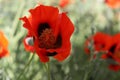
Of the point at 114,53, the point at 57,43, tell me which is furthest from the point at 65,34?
the point at 114,53


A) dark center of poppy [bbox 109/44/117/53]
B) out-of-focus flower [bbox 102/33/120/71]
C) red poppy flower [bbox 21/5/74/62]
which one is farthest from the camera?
dark center of poppy [bbox 109/44/117/53]

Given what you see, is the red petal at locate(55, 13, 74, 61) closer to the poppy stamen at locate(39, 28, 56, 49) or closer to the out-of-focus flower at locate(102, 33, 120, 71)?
the poppy stamen at locate(39, 28, 56, 49)

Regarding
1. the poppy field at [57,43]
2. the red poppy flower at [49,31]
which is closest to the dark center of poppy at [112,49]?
the poppy field at [57,43]

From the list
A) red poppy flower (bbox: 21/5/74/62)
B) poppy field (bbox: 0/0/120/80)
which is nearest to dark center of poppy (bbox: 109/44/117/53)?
poppy field (bbox: 0/0/120/80)

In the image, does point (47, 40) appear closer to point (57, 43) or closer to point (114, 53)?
point (57, 43)

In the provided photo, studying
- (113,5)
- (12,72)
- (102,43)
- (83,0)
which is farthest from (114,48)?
(83,0)

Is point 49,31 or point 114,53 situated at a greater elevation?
point 49,31

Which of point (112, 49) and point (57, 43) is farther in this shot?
point (112, 49)

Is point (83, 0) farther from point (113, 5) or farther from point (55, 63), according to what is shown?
point (55, 63)
